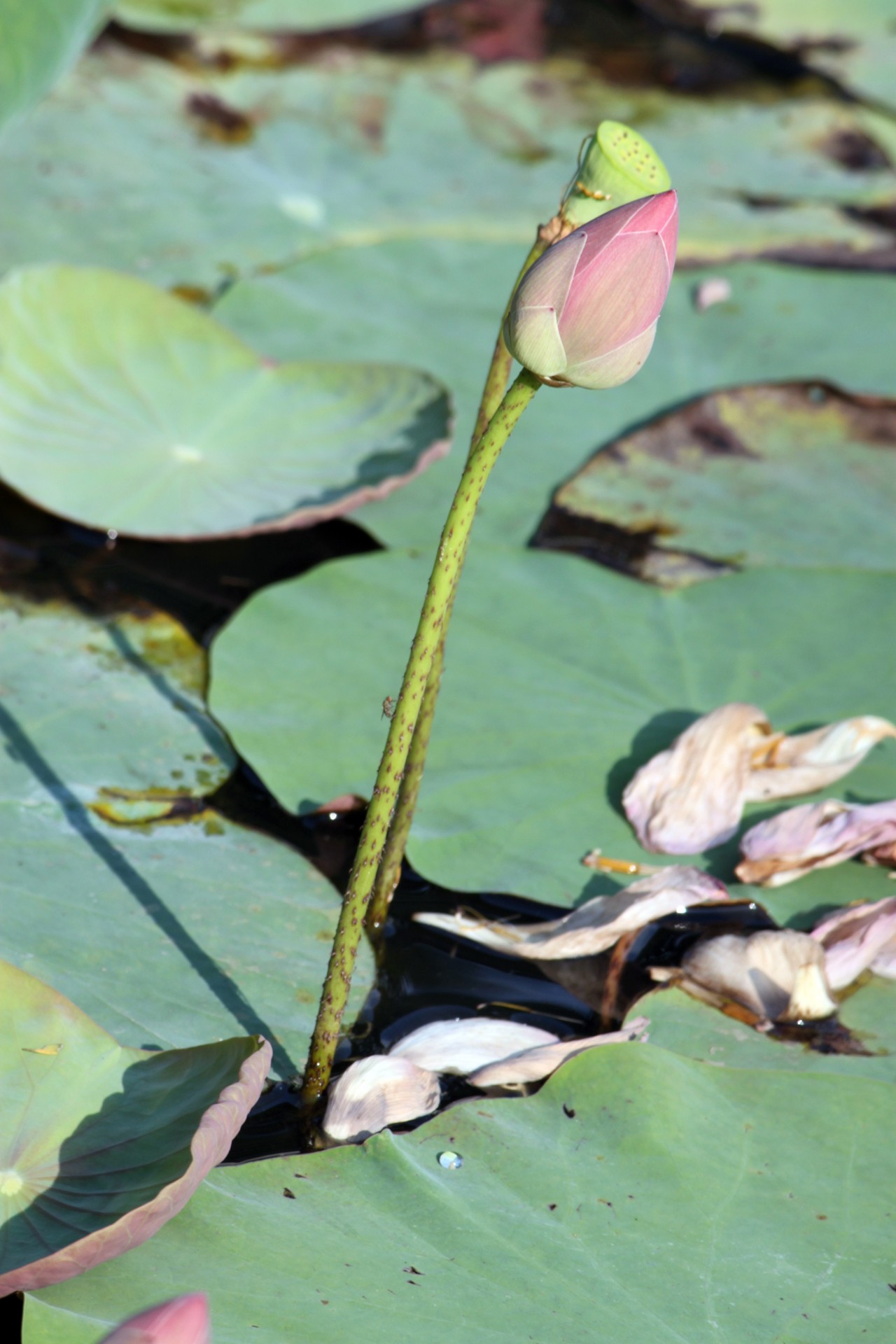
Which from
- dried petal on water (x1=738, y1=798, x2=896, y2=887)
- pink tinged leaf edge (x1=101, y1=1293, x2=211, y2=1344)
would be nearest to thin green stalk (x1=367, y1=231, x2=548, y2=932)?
dried petal on water (x1=738, y1=798, x2=896, y2=887)

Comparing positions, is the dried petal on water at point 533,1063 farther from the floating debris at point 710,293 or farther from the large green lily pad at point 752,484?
the floating debris at point 710,293

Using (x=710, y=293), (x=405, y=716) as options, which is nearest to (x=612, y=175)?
(x=405, y=716)

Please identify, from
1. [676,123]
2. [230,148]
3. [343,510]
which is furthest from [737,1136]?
[676,123]

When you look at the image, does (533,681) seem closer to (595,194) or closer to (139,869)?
(139,869)

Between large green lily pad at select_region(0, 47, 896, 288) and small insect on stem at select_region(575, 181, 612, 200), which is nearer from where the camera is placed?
small insect on stem at select_region(575, 181, 612, 200)

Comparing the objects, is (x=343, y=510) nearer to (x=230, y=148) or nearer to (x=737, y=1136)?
(x=737, y=1136)

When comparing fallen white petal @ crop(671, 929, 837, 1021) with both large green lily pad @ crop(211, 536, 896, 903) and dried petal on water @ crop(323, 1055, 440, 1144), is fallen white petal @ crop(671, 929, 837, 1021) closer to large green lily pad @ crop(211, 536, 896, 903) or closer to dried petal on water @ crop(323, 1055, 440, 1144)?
large green lily pad @ crop(211, 536, 896, 903)

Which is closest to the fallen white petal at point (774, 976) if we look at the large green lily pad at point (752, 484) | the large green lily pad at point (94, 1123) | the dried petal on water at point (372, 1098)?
the dried petal on water at point (372, 1098)
